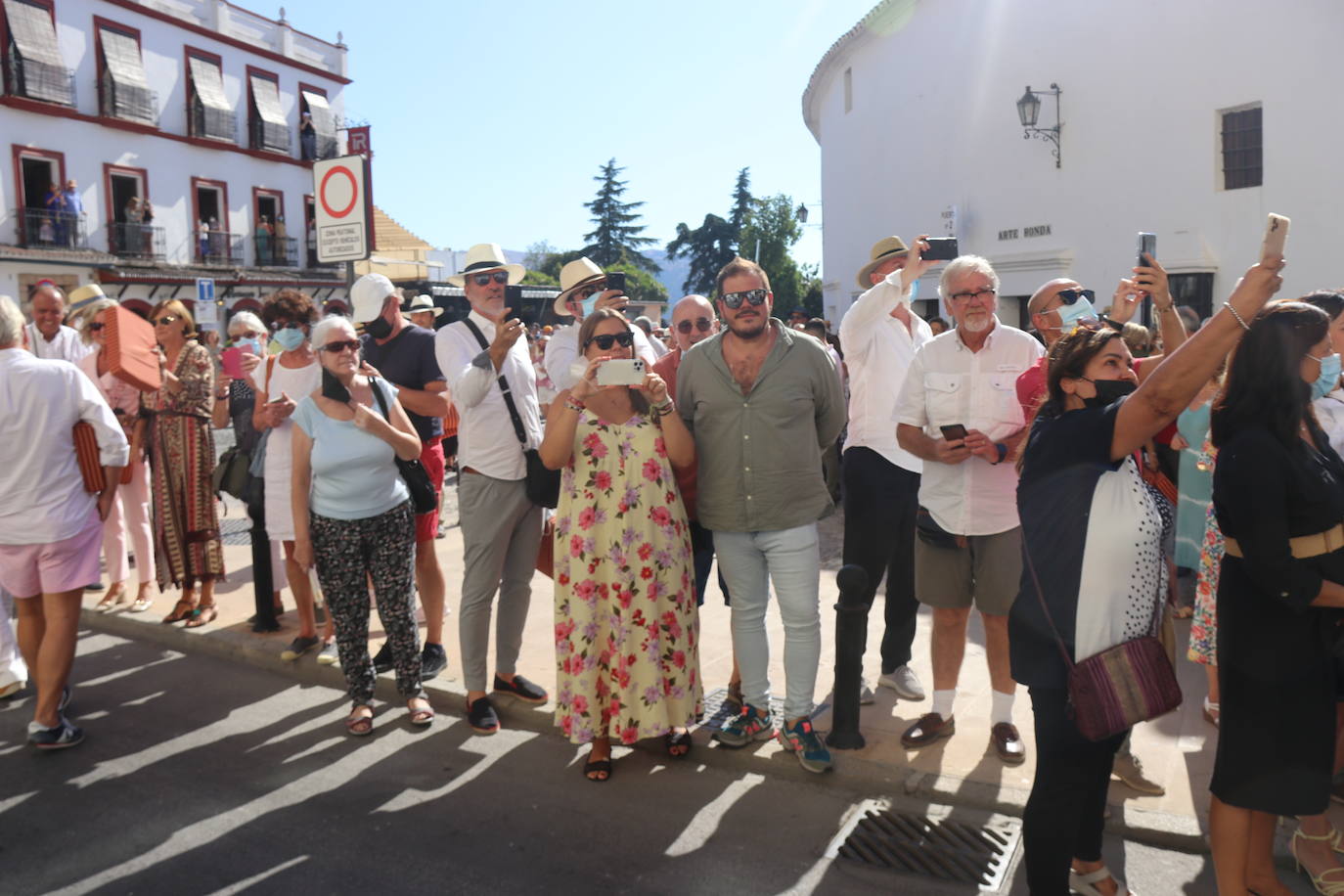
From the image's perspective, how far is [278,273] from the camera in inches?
1345

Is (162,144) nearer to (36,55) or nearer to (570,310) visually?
(36,55)

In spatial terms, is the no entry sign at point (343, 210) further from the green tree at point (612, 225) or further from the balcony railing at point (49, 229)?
the green tree at point (612, 225)

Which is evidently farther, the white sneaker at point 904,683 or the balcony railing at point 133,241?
the balcony railing at point 133,241

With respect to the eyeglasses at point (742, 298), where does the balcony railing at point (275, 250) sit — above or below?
above

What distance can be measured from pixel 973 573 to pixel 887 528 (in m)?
0.64

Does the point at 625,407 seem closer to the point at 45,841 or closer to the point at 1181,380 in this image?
the point at 1181,380

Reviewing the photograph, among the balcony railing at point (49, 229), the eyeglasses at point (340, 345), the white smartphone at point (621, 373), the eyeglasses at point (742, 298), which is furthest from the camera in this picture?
the balcony railing at point (49, 229)

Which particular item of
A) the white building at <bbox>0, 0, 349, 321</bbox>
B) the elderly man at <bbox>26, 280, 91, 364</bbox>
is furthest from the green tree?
the elderly man at <bbox>26, 280, 91, 364</bbox>

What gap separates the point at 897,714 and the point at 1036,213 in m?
19.3

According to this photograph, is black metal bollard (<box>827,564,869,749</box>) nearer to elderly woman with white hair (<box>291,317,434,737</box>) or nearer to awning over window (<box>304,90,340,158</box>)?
elderly woman with white hair (<box>291,317,434,737</box>)

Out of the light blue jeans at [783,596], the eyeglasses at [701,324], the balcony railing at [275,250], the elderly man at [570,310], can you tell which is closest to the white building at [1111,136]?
the eyeglasses at [701,324]

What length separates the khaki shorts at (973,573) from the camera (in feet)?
14.5

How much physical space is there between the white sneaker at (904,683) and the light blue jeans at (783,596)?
0.90 m

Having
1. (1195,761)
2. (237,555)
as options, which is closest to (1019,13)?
(237,555)
